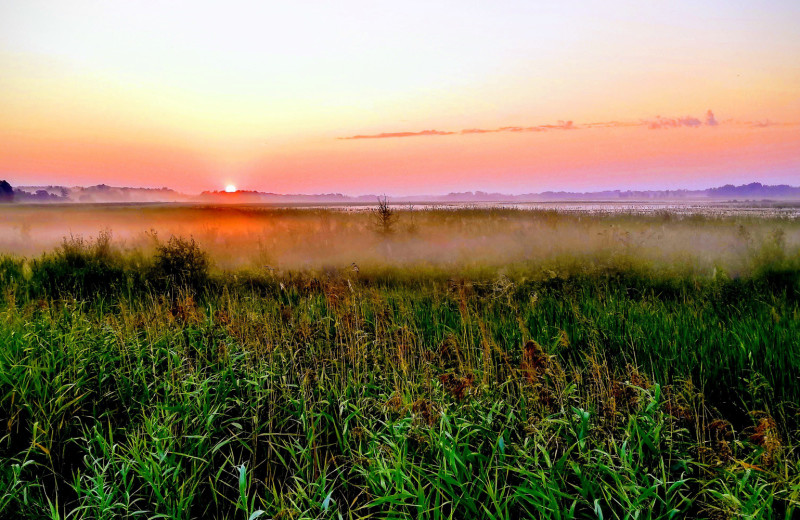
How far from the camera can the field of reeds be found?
376 cm

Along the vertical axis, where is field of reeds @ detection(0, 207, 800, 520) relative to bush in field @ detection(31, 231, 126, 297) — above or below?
below

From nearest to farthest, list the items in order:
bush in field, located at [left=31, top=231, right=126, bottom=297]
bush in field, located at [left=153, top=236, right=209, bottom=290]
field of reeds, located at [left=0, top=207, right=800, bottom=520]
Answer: field of reeds, located at [left=0, top=207, right=800, bottom=520]
bush in field, located at [left=31, top=231, right=126, bottom=297]
bush in field, located at [left=153, top=236, right=209, bottom=290]

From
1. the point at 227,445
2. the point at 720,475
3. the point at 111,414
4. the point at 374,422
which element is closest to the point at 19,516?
the point at 111,414

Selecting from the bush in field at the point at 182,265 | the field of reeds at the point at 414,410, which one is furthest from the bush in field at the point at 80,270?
the bush in field at the point at 182,265

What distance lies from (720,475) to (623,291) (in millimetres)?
7425

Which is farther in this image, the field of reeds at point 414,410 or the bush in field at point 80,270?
the bush in field at point 80,270

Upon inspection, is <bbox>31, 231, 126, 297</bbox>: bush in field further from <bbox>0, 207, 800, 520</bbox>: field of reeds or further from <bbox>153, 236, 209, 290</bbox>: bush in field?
<bbox>153, 236, 209, 290</bbox>: bush in field

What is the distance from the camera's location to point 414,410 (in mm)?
4566

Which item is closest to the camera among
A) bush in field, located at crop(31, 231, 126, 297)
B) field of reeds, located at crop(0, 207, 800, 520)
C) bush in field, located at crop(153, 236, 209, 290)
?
field of reeds, located at crop(0, 207, 800, 520)

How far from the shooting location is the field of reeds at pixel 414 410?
3.76m

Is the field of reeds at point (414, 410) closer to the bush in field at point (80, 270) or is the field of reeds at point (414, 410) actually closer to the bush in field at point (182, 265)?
the bush in field at point (80, 270)

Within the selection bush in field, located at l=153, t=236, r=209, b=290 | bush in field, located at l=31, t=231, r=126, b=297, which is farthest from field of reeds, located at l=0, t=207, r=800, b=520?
bush in field, located at l=153, t=236, r=209, b=290

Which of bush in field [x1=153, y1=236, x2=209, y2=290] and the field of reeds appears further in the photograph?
bush in field [x1=153, y1=236, x2=209, y2=290]

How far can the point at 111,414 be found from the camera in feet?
17.3
